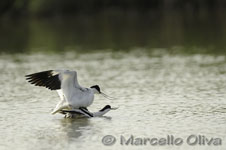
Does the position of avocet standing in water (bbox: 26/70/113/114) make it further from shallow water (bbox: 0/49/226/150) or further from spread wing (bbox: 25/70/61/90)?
shallow water (bbox: 0/49/226/150)

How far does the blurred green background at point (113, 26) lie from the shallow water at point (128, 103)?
323cm

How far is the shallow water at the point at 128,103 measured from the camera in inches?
359

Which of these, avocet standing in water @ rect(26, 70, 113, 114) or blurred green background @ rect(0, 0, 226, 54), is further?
blurred green background @ rect(0, 0, 226, 54)

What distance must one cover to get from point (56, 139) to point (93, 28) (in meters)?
22.3

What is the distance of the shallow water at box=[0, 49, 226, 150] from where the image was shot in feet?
29.9

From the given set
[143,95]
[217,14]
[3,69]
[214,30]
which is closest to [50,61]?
[3,69]

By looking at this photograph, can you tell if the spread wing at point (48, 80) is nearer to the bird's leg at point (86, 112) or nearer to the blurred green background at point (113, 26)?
the bird's leg at point (86, 112)

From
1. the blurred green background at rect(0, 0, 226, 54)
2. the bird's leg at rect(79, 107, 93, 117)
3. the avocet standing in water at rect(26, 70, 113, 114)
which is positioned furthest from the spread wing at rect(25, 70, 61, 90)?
the blurred green background at rect(0, 0, 226, 54)

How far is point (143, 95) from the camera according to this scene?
40.0 feet

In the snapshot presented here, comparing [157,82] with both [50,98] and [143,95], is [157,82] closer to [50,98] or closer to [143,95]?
[143,95]

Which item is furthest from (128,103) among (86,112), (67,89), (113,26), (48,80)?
(113,26)

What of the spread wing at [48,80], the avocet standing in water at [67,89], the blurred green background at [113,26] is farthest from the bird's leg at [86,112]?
the blurred green background at [113,26]

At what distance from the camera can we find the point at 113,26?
31.8 metres

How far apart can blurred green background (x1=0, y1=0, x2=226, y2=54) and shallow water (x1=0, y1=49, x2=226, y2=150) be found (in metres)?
3.23
